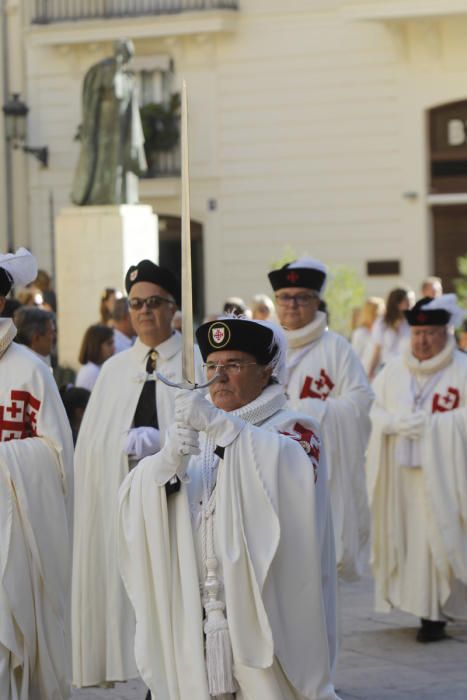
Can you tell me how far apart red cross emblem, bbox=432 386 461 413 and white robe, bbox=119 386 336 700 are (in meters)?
4.73

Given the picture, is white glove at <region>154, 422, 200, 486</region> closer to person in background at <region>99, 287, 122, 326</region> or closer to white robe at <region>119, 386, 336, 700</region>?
white robe at <region>119, 386, 336, 700</region>

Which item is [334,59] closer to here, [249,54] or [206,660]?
[249,54]

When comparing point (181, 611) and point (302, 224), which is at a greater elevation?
point (302, 224)

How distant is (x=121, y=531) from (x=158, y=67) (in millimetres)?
26111

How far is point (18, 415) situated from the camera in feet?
23.4

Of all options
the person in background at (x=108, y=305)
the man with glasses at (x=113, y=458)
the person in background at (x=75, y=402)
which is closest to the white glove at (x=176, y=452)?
the man with glasses at (x=113, y=458)

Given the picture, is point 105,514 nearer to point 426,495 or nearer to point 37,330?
point 37,330

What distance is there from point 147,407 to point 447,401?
2.58 m

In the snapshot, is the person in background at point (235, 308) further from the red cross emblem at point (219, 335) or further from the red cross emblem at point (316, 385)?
the red cross emblem at point (316, 385)

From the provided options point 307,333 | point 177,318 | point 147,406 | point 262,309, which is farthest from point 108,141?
point 147,406

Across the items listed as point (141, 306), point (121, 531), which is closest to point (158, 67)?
point (141, 306)

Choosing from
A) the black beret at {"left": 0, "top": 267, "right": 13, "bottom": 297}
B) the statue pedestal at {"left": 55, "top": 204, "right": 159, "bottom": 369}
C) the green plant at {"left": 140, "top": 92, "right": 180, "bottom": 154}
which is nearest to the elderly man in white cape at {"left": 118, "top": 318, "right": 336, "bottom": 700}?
the black beret at {"left": 0, "top": 267, "right": 13, "bottom": 297}

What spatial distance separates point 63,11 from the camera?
105ft

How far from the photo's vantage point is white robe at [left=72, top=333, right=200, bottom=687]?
8.30 meters
